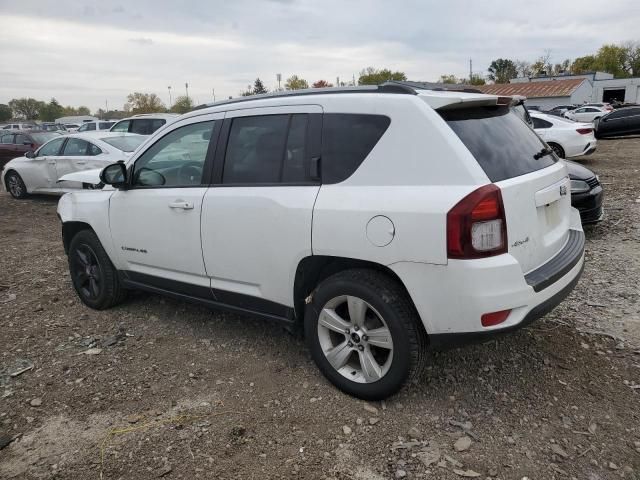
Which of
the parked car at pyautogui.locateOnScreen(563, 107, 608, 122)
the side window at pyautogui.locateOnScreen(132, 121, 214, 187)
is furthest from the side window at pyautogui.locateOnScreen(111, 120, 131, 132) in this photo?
the parked car at pyautogui.locateOnScreen(563, 107, 608, 122)

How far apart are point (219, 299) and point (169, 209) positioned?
2.51 ft

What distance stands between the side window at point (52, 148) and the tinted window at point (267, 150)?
908 centimetres

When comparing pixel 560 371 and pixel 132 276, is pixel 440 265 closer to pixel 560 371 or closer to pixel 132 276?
pixel 560 371

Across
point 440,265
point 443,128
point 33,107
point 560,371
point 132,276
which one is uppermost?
point 33,107

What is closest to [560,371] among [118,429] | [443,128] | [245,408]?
[443,128]

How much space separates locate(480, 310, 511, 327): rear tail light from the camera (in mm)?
2566

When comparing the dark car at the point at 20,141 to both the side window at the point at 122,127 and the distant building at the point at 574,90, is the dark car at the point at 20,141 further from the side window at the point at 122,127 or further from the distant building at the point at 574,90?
the distant building at the point at 574,90

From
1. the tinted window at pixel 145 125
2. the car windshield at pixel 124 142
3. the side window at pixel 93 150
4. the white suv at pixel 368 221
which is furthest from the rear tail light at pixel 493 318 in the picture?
the tinted window at pixel 145 125

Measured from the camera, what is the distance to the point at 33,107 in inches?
3878

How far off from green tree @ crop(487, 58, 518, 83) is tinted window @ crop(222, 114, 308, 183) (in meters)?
101

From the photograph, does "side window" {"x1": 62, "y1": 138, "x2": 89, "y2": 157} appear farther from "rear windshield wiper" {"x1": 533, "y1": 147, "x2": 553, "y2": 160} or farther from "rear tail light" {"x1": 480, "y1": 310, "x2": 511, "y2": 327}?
"rear tail light" {"x1": 480, "y1": 310, "x2": 511, "y2": 327}

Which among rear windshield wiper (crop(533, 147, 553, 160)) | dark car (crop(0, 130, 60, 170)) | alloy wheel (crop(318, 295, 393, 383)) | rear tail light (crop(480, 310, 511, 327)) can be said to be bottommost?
alloy wheel (crop(318, 295, 393, 383))

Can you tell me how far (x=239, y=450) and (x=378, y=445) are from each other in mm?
748

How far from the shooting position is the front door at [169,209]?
12.0 ft
